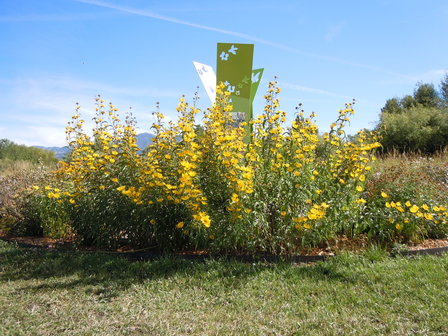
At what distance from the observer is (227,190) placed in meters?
3.55

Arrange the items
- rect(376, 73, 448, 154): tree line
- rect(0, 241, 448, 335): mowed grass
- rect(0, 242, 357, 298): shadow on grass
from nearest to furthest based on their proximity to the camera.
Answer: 1. rect(0, 241, 448, 335): mowed grass
2. rect(0, 242, 357, 298): shadow on grass
3. rect(376, 73, 448, 154): tree line

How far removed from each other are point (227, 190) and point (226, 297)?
1042 mm

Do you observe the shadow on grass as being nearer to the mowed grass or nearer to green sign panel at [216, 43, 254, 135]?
the mowed grass

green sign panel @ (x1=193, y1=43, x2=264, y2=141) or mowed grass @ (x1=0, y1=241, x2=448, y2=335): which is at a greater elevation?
green sign panel @ (x1=193, y1=43, x2=264, y2=141)

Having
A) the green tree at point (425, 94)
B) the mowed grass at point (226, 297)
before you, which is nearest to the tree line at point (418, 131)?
the green tree at point (425, 94)

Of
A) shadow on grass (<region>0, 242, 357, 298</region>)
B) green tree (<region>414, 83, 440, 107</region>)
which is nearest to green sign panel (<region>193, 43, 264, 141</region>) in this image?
shadow on grass (<region>0, 242, 357, 298</region>)

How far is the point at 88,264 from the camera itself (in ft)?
12.3

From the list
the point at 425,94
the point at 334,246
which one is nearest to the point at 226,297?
the point at 334,246

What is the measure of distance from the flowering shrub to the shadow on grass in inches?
9.6

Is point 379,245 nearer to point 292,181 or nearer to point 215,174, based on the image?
point 292,181

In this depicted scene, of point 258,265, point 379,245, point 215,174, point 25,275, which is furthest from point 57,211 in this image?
point 379,245

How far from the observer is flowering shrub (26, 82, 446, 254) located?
11.3 ft

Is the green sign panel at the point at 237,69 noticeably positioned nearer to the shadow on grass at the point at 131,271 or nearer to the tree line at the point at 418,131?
the shadow on grass at the point at 131,271

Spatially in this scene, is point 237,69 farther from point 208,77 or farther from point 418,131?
point 418,131
